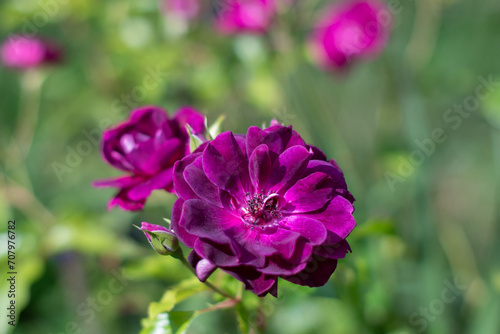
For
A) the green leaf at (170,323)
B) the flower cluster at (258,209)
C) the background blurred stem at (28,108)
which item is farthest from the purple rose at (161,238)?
the background blurred stem at (28,108)

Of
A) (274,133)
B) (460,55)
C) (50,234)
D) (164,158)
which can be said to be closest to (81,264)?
(50,234)

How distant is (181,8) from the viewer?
125 centimetres

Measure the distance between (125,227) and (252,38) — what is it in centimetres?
61

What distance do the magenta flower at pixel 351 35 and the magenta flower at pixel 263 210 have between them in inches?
30.3

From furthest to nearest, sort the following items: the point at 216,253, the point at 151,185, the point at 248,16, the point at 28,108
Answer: the point at 28,108 → the point at 248,16 → the point at 151,185 → the point at 216,253

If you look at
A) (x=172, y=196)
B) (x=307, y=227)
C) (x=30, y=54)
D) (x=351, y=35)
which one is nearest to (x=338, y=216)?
(x=307, y=227)

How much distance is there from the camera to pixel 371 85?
217 cm

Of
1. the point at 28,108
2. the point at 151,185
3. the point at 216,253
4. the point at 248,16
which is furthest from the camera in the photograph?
the point at 28,108

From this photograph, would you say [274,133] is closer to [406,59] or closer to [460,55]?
[406,59]

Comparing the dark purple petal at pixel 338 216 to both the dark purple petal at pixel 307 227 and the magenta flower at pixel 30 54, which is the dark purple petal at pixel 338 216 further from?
the magenta flower at pixel 30 54

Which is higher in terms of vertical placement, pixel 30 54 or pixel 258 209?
pixel 258 209

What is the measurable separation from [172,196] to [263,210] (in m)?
0.42

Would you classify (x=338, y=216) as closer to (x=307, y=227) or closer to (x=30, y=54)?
(x=307, y=227)

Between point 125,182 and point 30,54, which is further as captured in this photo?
point 30,54
